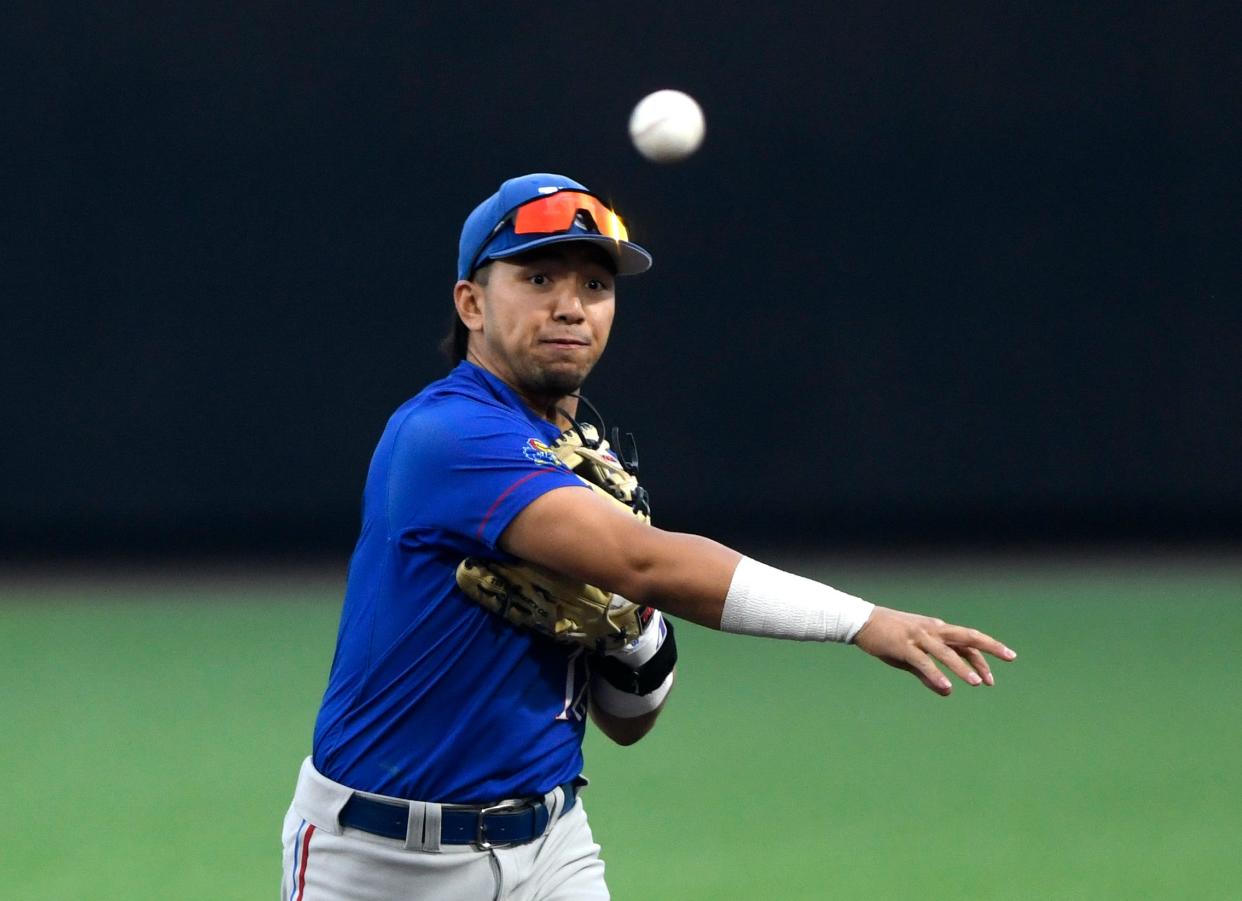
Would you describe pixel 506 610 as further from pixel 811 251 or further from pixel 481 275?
pixel 811 251

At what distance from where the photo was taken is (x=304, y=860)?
11.2ft

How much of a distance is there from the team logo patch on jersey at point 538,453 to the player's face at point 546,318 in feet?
0.88

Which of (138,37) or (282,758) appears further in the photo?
(138,37)

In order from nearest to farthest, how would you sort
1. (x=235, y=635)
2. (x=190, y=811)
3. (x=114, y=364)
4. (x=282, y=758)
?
(x=190, y=811), (x=282, y=758), (x=235, y=635), (x=114, y=364)

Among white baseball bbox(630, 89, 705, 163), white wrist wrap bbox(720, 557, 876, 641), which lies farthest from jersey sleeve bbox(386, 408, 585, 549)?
white baseball bbox(630, 89, 705, 163)

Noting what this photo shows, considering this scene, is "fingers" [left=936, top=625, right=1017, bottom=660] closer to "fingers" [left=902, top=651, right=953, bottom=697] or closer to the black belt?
"fingers" [left=902, top=651, right=953, bottom=697]

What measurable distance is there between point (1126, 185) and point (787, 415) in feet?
10.7

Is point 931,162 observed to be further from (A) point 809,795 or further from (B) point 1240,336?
(A) point 809,795

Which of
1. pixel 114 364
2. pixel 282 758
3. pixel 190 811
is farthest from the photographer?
pixel 114 364

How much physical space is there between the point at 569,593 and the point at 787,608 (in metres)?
0.46

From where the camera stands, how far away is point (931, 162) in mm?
13578

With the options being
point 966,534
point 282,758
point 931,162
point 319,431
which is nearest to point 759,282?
point 931,162

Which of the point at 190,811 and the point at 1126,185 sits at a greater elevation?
the point at 1126,185

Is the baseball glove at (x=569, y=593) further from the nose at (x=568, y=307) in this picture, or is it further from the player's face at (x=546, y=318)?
the nose at (x=568, y=307)
